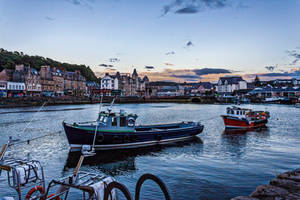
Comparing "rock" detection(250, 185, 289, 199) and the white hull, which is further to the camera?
the white hull

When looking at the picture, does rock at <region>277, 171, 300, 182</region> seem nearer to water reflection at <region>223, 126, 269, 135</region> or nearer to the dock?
the dock

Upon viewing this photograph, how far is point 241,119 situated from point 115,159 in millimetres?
25022

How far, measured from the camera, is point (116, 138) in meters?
22.4

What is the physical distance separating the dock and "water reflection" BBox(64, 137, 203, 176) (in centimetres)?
975

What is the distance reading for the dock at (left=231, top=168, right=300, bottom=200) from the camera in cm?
927

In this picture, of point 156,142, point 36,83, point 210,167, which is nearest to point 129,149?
point 156,142

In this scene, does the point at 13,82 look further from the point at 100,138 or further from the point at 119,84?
the point at 100,138

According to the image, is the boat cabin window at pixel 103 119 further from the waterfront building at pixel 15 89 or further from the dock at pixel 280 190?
the waterfront building at pixel 15 89

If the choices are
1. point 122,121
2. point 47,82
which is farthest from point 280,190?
point 47,82

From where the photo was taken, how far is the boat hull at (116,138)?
21344 mm

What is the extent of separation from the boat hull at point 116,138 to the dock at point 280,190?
14172 mm

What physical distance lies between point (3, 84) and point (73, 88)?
4928 centimetres

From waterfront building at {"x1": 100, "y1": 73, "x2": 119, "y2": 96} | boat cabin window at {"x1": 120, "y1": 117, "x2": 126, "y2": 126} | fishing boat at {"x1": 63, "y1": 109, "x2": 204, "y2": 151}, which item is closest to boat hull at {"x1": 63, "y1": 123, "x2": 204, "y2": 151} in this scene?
fishing boat at {"x1": 63, "y1": 109, "x2": 204, "y2": 151}

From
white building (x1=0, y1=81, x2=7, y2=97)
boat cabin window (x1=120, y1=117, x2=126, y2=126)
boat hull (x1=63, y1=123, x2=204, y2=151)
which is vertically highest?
white building (x1=0, y1=81, x2=7, y2=97)
